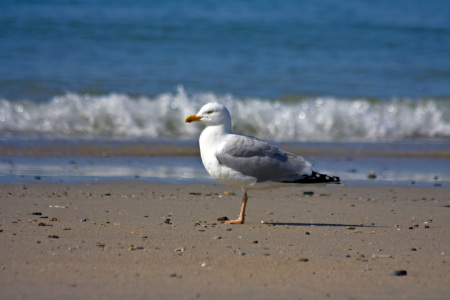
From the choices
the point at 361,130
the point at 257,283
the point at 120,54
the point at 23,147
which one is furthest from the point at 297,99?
the point at 257,283

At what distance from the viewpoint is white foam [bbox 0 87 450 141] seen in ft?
37.8

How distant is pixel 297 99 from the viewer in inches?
551

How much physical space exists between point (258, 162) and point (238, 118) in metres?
7.14

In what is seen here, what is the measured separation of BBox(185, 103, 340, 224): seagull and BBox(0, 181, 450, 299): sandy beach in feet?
1.06

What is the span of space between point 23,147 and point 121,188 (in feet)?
9.71

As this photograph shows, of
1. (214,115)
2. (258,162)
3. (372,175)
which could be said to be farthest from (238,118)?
(258,162)

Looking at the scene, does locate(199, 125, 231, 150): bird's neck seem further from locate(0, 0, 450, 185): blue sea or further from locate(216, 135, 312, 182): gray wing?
locate(0, 0, 450, 185): blue sea

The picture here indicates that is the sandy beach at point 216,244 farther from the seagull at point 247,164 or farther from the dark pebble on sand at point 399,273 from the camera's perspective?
the seagull at point 247,164

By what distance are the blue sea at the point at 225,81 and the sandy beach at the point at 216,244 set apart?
4.15 feet

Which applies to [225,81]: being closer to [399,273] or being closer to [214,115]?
[214,115]

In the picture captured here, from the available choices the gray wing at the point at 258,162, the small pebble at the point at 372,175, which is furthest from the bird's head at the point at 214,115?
the small pebble at the point at 372,175

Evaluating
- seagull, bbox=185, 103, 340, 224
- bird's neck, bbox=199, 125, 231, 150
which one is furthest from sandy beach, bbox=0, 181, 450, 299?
bird's neck, bbox=199, 125, 231, 150

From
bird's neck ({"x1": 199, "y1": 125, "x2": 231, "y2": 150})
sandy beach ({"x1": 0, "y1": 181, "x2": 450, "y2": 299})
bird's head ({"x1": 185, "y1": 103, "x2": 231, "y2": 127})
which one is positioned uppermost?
bird's head ({"x1": 185, "y1": 103, "x2": 231, "y2": 127})

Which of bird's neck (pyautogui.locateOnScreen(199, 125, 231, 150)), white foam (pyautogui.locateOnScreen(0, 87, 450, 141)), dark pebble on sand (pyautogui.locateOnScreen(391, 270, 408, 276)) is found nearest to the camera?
dark pebble on sand (pyautogui.locateOnScreen(391, 270, 408, 276))
